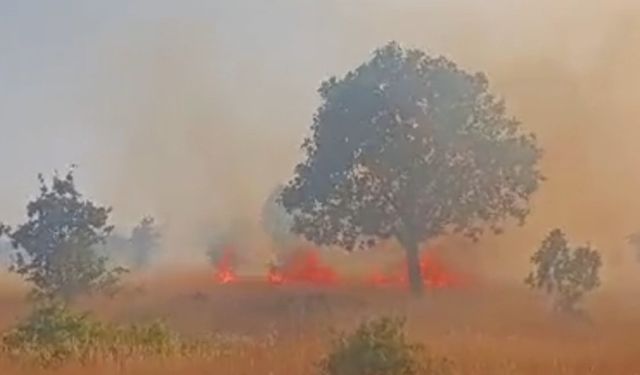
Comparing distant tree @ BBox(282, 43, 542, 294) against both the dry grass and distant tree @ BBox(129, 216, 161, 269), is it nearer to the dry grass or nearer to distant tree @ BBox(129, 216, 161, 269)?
the dry grass

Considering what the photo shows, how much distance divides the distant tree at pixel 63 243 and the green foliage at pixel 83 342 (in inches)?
412

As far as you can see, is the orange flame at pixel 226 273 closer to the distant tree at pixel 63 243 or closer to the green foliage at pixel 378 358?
the distant tree at pixel 63 243

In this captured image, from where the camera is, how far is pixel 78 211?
31750 millimetres

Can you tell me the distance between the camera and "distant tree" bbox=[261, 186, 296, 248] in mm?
72000

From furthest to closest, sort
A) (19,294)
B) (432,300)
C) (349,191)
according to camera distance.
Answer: (19,294), (349,191), (432,300)

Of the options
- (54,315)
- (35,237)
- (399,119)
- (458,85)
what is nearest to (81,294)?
(35,237)

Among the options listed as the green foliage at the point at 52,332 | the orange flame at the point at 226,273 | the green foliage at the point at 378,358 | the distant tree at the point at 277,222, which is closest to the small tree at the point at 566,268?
the green foliage at the point at 52,332

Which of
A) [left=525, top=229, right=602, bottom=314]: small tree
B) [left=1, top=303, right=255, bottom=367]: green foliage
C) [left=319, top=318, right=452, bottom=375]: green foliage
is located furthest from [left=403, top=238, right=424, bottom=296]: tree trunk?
[left=319, top=318, right=452, bottom=375]: green foliage

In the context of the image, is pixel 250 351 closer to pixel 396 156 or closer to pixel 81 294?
pixel 81 294

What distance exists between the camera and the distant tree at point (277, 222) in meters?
72.0

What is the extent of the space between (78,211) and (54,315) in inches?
477

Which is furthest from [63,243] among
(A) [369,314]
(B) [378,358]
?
(B) [378,358]

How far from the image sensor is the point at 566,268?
3241 cm

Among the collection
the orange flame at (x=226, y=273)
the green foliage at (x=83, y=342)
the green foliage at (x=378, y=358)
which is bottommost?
→ the green foliage at (x=378, y=358)
